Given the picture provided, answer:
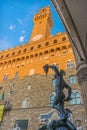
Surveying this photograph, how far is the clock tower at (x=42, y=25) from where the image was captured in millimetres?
29406

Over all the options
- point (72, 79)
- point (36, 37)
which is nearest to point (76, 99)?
point (72, 79)

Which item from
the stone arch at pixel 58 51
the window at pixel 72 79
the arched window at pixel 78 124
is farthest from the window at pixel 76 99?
the stone arch at pixel 58 51

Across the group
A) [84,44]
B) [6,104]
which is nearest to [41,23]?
[6,104]

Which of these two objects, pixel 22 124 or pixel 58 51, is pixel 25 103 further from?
pixel 58 51

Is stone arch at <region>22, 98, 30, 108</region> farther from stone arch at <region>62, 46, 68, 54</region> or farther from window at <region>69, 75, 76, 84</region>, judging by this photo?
stone arch at <region>62, 46, 68, 54</region>

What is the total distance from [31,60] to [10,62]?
13.4 feet

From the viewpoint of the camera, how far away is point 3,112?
15398 mm

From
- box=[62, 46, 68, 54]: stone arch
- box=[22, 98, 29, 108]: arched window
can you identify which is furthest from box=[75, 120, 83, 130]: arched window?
box=[62, 46, 68, 54]: stone arch

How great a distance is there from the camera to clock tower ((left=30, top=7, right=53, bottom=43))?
96.5 ft

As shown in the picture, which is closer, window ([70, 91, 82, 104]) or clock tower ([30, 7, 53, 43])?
window ([70, 91, 82, 104])

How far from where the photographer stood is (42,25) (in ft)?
103

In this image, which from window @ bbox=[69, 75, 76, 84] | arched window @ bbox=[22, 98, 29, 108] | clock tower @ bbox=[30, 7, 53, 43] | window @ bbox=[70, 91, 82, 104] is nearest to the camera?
window @ bbox=[70, 91, 82, 104]

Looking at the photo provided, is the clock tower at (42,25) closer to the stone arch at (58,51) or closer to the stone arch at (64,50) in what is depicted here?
the stone arch at (58,51)

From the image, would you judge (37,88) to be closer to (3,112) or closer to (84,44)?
(3,112)
